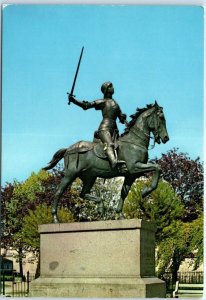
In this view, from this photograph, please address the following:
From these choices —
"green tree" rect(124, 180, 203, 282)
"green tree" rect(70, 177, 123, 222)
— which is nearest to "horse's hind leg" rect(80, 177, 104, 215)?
"green tree" rect(124, 180, 203, 282)

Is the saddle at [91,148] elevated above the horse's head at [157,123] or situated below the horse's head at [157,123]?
below

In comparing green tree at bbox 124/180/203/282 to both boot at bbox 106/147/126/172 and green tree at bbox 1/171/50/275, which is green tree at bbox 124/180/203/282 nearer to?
green tree at bbox 1/171/50/275

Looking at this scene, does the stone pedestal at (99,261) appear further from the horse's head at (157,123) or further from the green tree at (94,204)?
the green tree at (94,204)

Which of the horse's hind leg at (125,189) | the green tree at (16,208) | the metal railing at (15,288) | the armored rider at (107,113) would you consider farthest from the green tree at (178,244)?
the armored rider at (107,113)

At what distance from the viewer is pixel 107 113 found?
633 inches

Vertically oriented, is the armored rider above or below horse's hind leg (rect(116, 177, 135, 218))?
above

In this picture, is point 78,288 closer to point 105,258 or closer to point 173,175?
point 105,258

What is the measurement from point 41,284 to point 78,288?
1060 millimetres

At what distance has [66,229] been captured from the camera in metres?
15.5

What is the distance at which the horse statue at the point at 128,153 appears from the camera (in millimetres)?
15748

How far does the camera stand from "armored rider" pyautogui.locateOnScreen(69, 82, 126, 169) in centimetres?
1584

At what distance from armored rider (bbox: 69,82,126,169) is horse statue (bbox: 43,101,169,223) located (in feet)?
0.72

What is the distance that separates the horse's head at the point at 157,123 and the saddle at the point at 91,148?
995 millimetres

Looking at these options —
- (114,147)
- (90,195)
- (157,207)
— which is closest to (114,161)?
(114,147)
